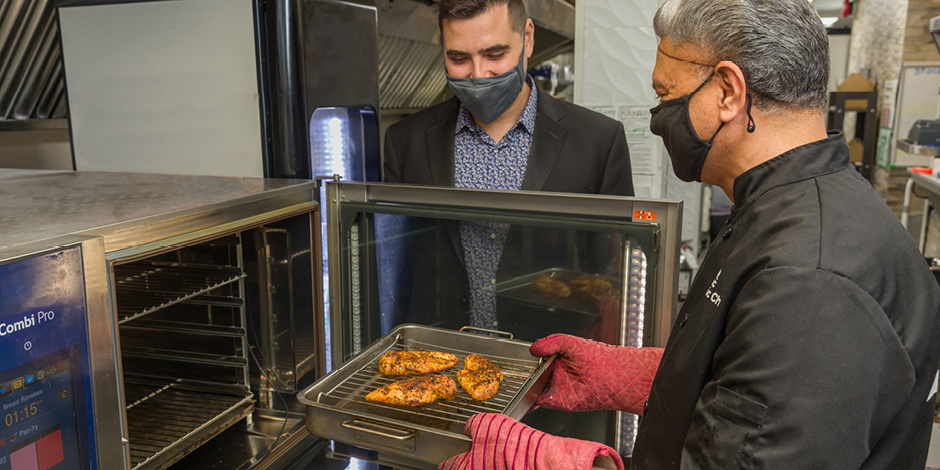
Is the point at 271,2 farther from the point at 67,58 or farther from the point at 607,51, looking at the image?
the point at 607,51

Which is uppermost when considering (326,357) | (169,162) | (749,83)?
(749,83)

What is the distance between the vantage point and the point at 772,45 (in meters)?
0.92

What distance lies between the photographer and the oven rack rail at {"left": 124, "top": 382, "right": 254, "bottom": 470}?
1395 millimetres

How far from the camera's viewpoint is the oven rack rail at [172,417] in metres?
1.39

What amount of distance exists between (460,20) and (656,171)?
2323mm

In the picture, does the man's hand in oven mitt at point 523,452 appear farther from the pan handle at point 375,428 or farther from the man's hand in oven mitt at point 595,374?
the man's hand in oven mitt at point 595,374

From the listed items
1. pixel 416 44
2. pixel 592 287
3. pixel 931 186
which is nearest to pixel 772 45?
pixel 592 287

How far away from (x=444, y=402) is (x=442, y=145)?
899 millimetres

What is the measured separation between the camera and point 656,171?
3.86 m

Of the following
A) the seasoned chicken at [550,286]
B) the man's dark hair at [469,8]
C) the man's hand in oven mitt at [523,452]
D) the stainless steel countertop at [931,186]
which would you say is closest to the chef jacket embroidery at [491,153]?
the man's dark hair at [469,8]

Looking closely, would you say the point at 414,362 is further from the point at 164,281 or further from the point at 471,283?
the point at 164,281

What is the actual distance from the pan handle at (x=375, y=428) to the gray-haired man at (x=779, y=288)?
5.3 inches

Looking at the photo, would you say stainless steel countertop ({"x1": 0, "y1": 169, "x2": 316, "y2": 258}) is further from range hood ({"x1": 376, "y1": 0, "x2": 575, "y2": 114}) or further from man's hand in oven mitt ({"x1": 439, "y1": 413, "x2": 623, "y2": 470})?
range hood ({"x1": 376, "y1": 0, "x2": 575, "y2": 114})

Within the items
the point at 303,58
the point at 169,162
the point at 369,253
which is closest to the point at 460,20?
the point at 303,58
